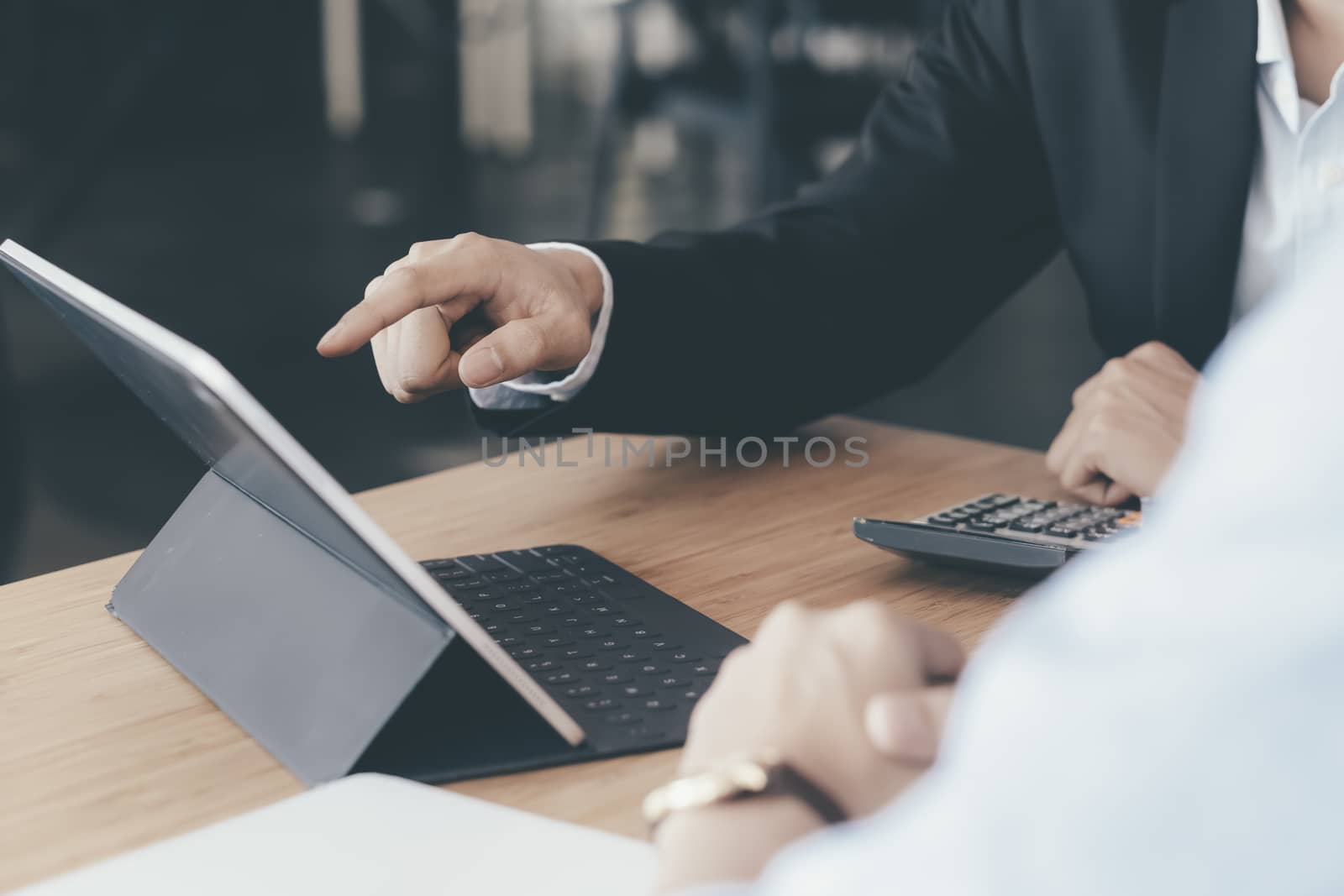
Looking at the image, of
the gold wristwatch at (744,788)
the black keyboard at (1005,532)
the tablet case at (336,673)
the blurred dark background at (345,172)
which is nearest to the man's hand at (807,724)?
the gold wristwatch at (744,788)

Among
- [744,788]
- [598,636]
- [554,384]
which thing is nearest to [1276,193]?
[554,384]

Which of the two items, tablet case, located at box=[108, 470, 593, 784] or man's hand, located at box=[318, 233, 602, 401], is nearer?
tablet case, located at box=[108, 470, 593, 784]

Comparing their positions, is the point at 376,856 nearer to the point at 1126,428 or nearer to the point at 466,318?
the point at 466,318

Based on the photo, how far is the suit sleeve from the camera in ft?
2.83

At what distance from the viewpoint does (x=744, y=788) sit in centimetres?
35

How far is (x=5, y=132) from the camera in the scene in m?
4.68

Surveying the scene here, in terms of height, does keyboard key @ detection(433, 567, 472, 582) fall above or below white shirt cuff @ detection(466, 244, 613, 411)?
below

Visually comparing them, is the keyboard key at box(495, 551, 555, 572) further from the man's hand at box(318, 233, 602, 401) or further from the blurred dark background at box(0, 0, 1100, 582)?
the blurred dark background at box(0, 0, 1100, 582)

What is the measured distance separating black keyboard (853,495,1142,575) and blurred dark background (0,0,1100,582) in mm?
1973

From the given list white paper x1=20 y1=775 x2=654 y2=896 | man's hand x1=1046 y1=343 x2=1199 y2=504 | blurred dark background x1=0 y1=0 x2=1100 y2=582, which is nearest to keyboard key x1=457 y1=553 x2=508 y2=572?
white paper x1=20 y1=775 x2=654 y2=896

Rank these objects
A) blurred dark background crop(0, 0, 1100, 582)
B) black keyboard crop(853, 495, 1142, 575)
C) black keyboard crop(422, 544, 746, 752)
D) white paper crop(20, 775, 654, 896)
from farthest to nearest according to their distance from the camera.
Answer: blurred dark background crop(0, 0, 1100, 582)
black keyboard crop(853, 495, 1142, 575)
black keyboard crop(422, 544, 746, 752)
white paper crop(20, 775, 654, 896)

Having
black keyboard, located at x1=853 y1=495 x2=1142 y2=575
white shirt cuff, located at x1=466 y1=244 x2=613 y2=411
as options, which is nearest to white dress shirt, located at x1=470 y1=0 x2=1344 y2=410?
white shirt cuff, located at x1=466 y1=244 x2=613 y2=411

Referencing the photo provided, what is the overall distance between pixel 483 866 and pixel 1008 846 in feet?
0.61

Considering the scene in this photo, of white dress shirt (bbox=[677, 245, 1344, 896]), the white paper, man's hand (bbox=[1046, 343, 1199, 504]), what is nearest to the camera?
white dress shirt (bbox=[677, 245, 1344, 896])
